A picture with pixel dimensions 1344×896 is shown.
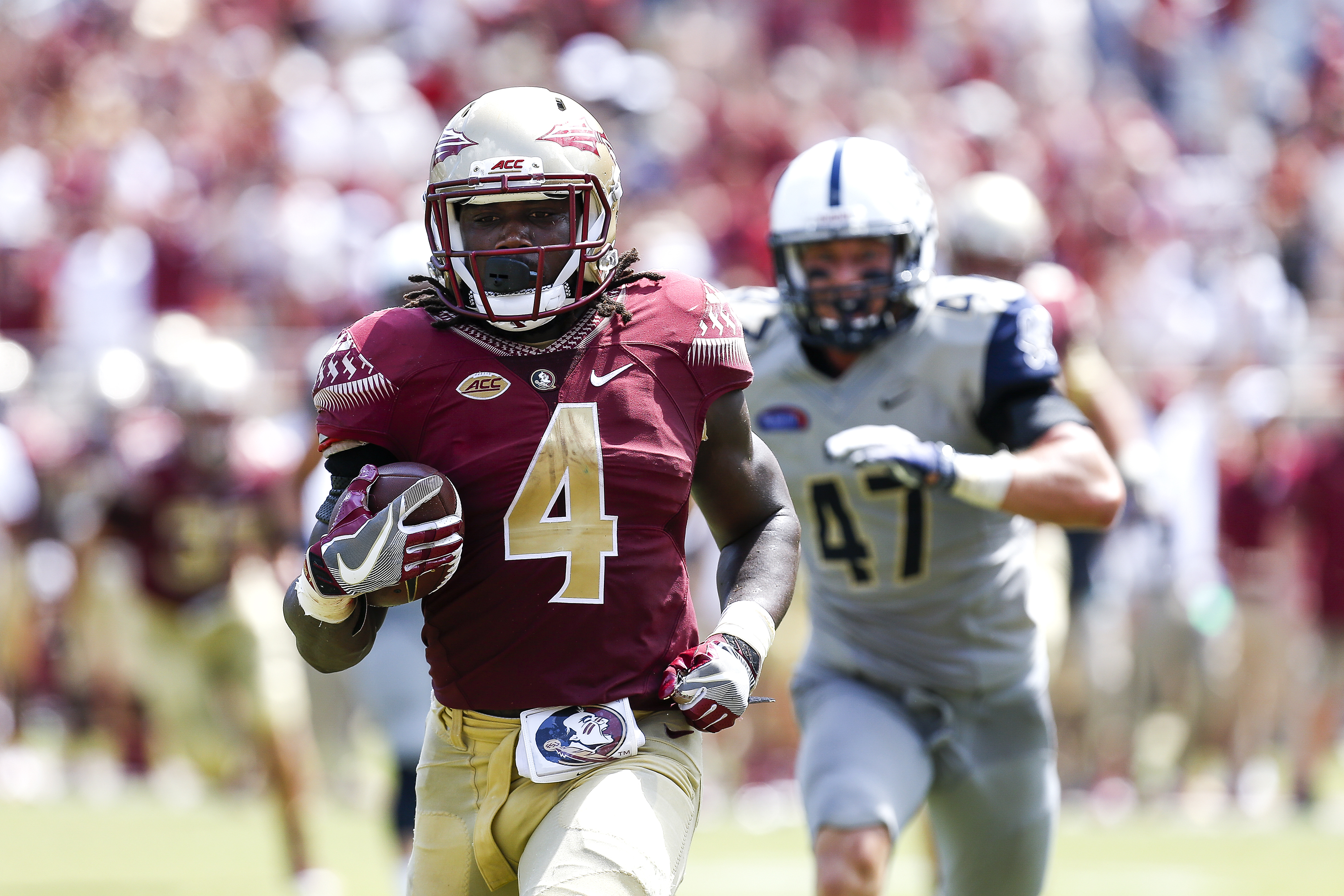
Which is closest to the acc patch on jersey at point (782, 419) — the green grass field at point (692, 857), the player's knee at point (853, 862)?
the player's knee at point (853, 862)

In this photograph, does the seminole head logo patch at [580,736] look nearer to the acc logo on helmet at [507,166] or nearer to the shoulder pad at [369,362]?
the shoulder pad at [369,362]

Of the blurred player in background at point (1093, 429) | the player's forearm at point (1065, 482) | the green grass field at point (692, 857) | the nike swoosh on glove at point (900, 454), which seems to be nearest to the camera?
the nike swoosh on glove at point (900, 454)

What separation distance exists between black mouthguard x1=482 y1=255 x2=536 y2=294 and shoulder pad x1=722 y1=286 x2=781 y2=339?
1514 millimetres

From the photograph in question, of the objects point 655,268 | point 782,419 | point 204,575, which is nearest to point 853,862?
point 782,419

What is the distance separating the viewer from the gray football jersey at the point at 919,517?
430 cm

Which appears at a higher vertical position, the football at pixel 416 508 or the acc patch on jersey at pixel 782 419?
the football at pixel 416 508

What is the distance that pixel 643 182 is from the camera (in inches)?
483

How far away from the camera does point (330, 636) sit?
3.04 m

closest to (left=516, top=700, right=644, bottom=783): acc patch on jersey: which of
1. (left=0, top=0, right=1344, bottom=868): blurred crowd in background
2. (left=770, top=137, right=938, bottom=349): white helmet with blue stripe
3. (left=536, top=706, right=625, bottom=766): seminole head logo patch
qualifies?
(left=536, top=706, right=625, bottom=766): seminole head logo patch

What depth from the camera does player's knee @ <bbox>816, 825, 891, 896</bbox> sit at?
12.7 feet

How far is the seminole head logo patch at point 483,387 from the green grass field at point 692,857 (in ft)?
12.5

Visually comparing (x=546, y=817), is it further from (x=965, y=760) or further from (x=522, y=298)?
(x=965, y=760)

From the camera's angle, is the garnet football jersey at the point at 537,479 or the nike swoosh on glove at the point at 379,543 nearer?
the nike swoosh on glove at the point at 379,543

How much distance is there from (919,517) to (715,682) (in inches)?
59.4
